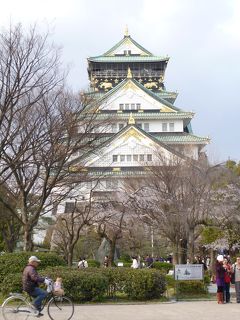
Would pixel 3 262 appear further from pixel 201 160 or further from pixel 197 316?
pixel 201 160

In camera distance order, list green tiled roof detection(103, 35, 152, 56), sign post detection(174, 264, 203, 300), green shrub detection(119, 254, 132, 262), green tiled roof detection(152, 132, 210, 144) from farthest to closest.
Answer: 1. green tiled roof detection(103, 35, 152, 56)
2. green tiled roof detection(152, 132, 210, 144)
3. green shrub detection(119, 254, 132, 262)
4. sign post detection(174, 264, 203, 300)

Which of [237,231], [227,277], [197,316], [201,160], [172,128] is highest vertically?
[172,128]

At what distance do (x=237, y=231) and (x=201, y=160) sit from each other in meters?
5.68

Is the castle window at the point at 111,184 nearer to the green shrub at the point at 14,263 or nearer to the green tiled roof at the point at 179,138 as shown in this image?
the green tiled roof at the point at 179,138

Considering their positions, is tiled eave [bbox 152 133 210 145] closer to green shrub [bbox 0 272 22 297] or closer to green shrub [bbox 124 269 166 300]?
green shrub [bbox 124 269 166 300]

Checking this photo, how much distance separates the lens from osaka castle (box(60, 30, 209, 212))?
5569 cm

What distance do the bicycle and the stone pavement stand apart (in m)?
0.36

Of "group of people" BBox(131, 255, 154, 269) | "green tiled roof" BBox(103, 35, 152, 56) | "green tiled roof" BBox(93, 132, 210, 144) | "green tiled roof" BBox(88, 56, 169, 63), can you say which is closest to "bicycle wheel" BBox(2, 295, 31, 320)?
"group of people" BBox(131, 255, 154, 269)

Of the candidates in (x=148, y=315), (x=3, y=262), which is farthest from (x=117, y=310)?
(x=3, y=262)

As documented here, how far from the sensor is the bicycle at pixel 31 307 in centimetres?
1188

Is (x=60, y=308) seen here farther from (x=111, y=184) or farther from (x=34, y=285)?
(x=111, y=184)

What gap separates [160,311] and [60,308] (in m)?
3.15

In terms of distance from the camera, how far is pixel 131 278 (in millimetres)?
16812

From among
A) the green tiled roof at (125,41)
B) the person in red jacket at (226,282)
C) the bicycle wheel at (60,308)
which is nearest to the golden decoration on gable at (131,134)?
the green tiled roof at (125,41)
